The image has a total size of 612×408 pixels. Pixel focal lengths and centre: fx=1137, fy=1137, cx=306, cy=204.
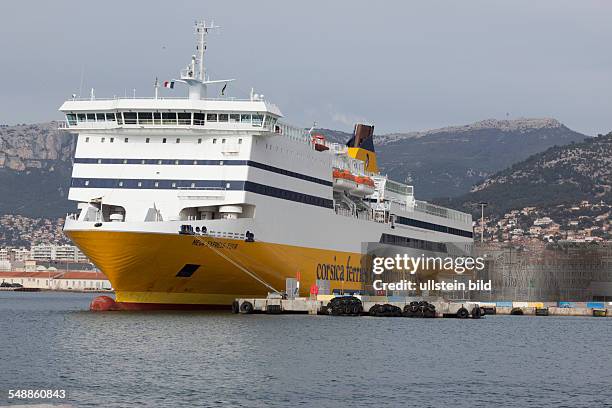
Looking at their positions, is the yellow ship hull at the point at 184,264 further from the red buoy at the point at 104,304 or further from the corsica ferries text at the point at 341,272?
the red buoy at the point at 104,304

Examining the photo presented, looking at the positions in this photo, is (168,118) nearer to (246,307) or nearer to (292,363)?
(246,307)

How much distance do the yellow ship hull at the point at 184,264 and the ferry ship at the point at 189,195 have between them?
0.20ft

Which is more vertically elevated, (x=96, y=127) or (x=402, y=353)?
(x=96, y=127)

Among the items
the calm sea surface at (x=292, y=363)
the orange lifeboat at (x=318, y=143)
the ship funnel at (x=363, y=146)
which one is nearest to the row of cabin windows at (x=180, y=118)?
the orange lifeboat at (x=318, y=143)

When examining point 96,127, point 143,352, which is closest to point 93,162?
point 96,127

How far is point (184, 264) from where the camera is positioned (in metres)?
55.4

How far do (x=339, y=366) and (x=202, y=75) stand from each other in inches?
1052

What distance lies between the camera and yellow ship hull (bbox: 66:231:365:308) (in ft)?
176

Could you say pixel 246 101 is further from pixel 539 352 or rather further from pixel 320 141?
pixel 539 352

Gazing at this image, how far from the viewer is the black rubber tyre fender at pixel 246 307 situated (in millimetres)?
60469

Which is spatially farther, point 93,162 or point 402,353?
point 93,162

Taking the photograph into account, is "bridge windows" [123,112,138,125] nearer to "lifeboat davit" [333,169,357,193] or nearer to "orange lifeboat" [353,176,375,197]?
"lifeboat davit" [333,169,357,193]

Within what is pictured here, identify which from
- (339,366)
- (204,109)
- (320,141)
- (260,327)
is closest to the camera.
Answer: (339,366)

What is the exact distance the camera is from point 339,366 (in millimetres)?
39219
